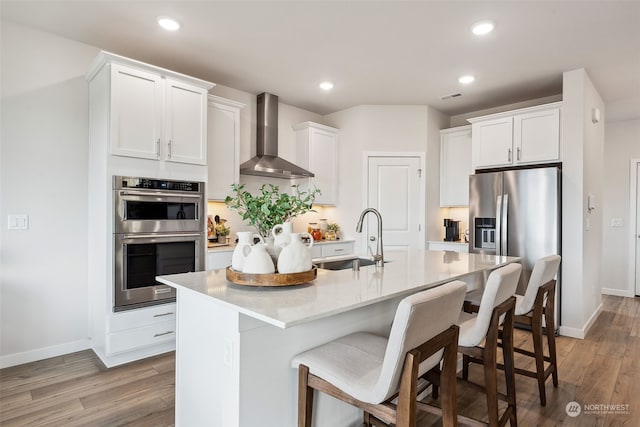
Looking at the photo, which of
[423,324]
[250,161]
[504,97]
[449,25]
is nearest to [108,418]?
[423,324]

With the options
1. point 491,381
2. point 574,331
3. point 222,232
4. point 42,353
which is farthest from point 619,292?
point 42,353

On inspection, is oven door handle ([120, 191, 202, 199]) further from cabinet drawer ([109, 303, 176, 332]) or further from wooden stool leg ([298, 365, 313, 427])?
wooden stool leg ([298, 365, 313, 427])

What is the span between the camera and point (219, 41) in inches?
118

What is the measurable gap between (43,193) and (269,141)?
2325 millimetres

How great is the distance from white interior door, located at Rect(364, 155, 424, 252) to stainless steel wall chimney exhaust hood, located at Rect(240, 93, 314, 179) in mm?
933

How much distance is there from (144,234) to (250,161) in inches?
63.7

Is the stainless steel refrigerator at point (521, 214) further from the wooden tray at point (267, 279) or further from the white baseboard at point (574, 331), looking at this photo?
the wooden tray at point (267, 279)

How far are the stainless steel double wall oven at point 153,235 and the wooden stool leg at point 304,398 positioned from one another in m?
2.00

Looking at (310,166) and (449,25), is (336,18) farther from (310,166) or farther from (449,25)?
(310,166)

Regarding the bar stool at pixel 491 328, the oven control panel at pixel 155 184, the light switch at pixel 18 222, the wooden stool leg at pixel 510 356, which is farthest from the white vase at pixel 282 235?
the light switch at pixel 18 222

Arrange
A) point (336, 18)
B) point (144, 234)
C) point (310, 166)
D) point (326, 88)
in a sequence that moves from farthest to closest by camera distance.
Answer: point (310, 166), point (326, 88), point (144, 234), point (336, 18)

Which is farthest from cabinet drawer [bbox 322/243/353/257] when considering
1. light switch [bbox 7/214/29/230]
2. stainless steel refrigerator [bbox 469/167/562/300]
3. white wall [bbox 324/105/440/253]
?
light switch [bbox 7/214/29/230]

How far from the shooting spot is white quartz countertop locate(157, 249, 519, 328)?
1250 millimetres

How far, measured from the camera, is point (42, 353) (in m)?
2.86
